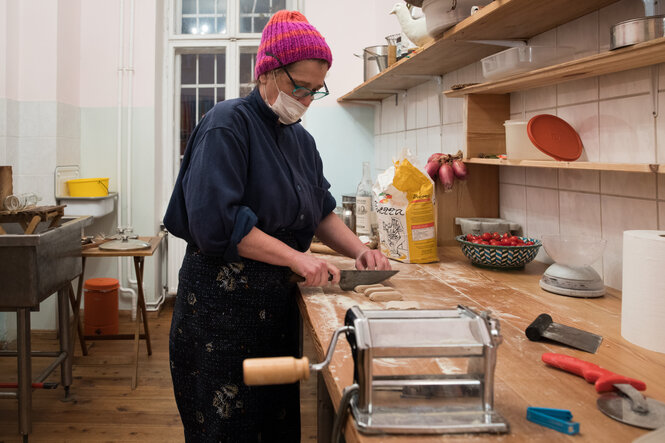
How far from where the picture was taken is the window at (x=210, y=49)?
4.29 m

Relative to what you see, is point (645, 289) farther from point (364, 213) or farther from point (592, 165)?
point (364, 213)

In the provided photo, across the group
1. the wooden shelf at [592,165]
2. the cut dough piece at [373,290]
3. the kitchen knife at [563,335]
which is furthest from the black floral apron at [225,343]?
the wooden shelf at [592,165]

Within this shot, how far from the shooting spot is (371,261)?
171 centimetres

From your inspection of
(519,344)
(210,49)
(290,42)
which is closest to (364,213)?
(290,42)

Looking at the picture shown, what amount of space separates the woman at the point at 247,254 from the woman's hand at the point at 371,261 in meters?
0.25

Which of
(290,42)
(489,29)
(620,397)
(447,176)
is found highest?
(489,29)

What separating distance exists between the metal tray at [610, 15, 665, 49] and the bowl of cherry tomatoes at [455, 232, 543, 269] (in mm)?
771

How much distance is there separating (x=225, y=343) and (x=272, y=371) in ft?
2.53

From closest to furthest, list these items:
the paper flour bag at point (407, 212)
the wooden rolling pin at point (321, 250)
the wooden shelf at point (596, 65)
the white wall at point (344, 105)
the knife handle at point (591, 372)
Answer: the knife handle at point (591, 372), the wooden shelf at point (596, 65), the paper flour bag at point (407, 212), the wooden rolling pin at point (321, 250), the white wall at point (344, 105)

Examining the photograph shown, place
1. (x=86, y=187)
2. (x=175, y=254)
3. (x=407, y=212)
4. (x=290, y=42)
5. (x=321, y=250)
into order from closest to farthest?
(x=290, y=42) → (x=407, y=212) → (x=321, y=250) → (x=86, y=187) → (x=175, y=254)

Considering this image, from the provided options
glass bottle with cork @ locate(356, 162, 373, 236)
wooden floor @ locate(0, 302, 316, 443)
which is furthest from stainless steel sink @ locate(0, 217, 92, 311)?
glass bottle with cork @ locate(356, 162, 373, 236)

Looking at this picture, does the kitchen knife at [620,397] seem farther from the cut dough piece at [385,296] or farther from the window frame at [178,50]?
the window frame at [178,50]

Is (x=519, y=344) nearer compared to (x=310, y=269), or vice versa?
(x=519, y=344)

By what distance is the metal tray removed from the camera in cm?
109
